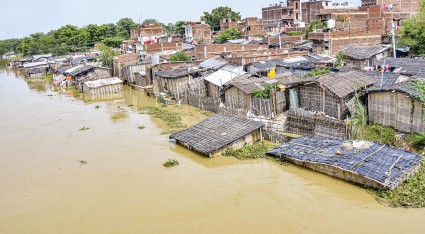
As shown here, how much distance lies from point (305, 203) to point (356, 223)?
166cm

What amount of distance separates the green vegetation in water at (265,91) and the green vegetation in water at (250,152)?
A: 3177 mm

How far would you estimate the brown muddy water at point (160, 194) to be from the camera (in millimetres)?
10156

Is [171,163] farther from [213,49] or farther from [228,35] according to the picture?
[228,35]

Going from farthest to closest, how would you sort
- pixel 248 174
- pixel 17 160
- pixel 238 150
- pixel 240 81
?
pixel 240 81
pixel 17 160
pixel 238 150
pixel 248 174

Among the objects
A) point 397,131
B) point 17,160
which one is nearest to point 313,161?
point 397,131

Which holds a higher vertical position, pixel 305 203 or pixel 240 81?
pixel 240 81

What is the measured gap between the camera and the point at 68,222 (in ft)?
36.1

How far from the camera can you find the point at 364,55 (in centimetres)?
2441

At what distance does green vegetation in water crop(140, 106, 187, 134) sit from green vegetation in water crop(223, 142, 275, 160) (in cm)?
536

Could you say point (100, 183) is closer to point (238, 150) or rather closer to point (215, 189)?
point (215, 189)

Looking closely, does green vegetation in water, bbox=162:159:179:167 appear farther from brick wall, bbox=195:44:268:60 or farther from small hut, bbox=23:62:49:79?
small hut, bbox=23:62:49:79

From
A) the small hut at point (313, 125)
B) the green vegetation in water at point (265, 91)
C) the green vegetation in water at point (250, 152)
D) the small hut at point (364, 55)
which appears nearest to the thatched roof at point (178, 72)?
the green vegetation in water at point (265, 91)

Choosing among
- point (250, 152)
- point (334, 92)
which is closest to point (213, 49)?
point (334, 92)

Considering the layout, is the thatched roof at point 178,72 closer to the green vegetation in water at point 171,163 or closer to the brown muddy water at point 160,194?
the brown muddy water at point 160,194
